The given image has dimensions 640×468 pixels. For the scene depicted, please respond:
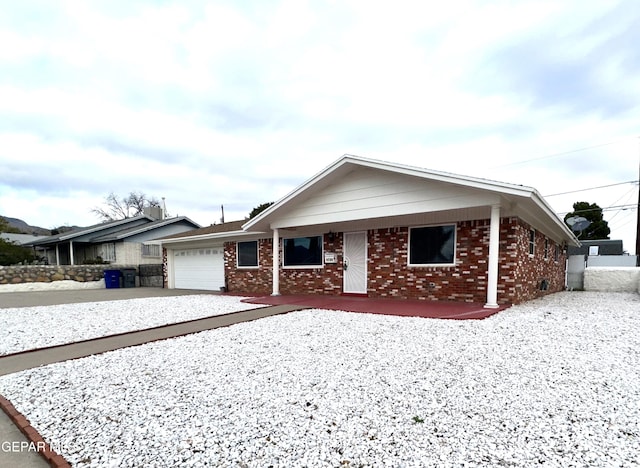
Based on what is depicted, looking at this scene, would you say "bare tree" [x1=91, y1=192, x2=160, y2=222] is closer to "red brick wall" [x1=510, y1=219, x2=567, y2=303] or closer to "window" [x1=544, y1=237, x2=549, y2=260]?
"red brick wall" [x1=510, y1=219, x2=567, y2=303]

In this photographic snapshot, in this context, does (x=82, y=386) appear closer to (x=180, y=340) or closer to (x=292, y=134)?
(x=180, y=340)

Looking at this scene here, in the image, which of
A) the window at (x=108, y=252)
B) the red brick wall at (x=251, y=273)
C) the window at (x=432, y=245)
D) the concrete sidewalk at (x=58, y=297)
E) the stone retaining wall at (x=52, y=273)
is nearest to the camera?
the window at (x=432, y=245)

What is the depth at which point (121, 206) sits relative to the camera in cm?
3559

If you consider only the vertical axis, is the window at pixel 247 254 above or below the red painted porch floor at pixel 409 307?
above

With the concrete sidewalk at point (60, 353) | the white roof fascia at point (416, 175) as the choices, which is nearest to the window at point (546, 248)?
the white roof fascia at point (416, 175)

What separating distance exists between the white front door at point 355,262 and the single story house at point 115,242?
1262cm

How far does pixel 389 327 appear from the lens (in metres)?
5.10

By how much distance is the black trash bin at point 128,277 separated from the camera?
52.3ft

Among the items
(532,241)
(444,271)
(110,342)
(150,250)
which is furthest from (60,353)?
(150,250)

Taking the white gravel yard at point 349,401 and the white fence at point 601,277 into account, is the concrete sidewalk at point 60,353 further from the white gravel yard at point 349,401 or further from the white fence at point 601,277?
the white fence at point 601,277

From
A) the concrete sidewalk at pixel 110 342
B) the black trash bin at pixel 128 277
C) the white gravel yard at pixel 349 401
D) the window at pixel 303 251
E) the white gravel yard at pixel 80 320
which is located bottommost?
the black trash bin at pixel 128 277

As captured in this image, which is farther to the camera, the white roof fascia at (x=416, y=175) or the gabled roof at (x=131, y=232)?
the gabled roof at (x=131, y=232)

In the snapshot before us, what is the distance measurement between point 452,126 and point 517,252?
754 centimetres

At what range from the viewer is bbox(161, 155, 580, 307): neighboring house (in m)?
6.60
